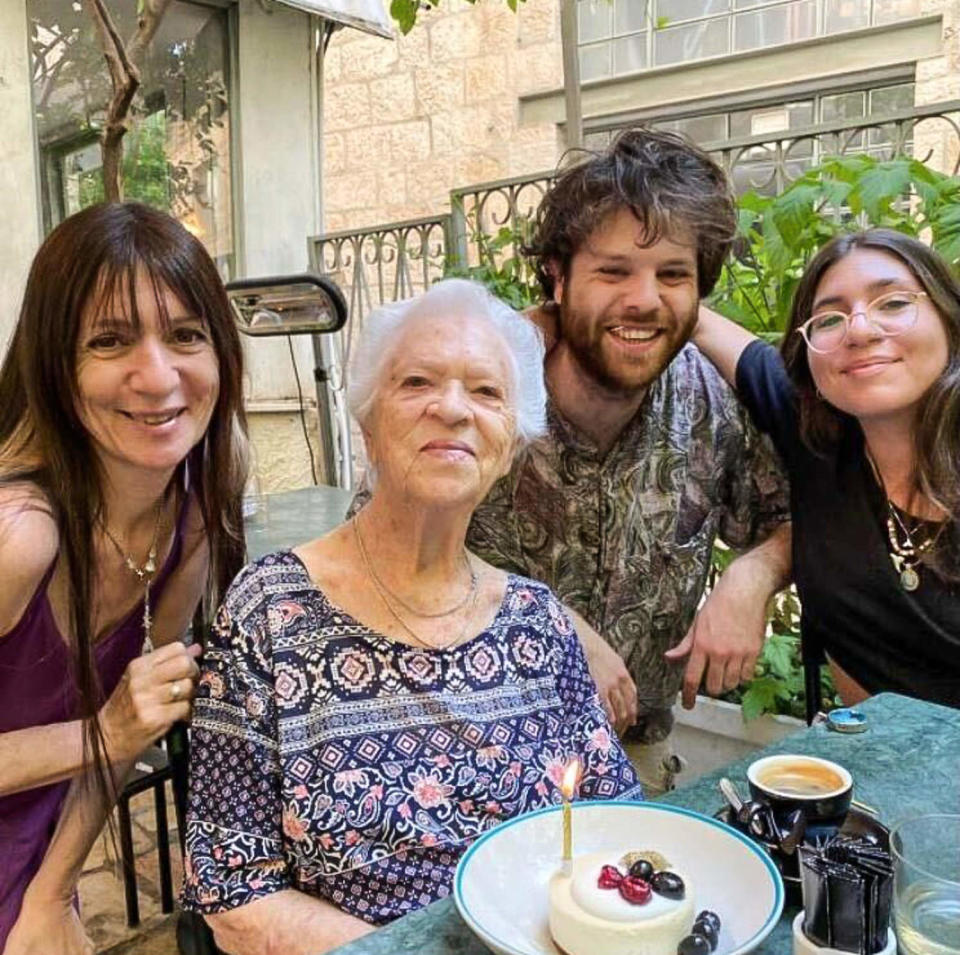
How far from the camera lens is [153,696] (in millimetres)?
1348

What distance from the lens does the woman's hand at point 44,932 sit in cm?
147

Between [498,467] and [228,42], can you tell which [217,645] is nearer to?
[498,467]

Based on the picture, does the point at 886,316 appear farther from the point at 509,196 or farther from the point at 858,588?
the point at 509,196

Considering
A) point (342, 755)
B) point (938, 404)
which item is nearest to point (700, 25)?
point (938, 404)

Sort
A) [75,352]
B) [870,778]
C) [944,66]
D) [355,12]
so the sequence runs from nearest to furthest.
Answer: [870,778] < [75,352] < [355,12] < [944,66]

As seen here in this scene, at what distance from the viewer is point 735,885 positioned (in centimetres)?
100

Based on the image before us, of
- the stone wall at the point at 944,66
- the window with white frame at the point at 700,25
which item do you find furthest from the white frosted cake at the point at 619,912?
the window with white frame at the point at 700,25

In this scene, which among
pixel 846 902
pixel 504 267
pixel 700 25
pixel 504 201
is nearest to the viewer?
pixel 846 902

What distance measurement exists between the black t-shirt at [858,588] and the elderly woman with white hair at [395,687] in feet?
2.03

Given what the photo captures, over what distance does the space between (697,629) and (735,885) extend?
0.93m

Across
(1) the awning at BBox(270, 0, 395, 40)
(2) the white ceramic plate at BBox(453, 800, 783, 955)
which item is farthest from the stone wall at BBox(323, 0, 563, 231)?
(2) the white ceramic plate at BBox(453, 800, 783, 955)

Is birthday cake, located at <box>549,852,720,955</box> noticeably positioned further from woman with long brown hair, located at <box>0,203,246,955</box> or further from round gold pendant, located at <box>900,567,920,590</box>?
round gold pendant, located at <box>900,567,920,590</box>

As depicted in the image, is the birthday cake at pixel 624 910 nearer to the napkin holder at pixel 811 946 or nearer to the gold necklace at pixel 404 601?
the napkin holder at pixel 811 946

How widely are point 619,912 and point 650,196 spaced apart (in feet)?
4.42
